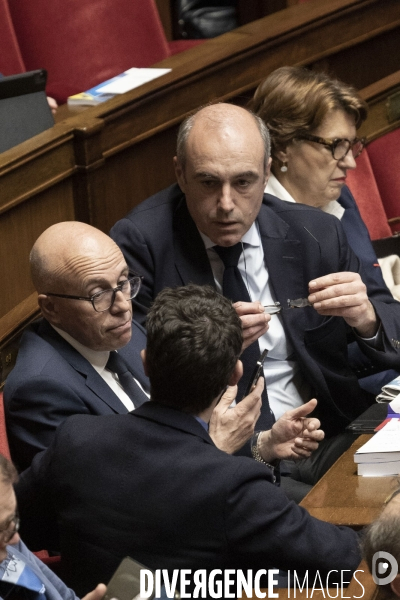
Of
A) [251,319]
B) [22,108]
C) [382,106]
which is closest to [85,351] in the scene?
[251,319]

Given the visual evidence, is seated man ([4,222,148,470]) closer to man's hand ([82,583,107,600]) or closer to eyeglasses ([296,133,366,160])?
man's hand ([82,583,107,600])

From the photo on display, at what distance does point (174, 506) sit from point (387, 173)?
7.26 ft

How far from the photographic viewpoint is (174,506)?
1.45 m

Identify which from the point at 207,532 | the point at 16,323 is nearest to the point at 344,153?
the point at 16,323

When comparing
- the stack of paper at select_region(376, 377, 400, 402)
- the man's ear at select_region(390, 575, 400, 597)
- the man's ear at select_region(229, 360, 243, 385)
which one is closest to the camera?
the man's ear at select_region(390, 575, 400, 597)

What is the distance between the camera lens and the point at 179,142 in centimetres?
234

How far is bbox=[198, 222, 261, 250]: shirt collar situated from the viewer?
2.31 metres

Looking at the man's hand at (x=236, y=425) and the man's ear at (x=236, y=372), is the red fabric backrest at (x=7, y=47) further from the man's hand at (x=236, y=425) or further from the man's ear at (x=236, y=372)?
the man's ear at (x=236, y=372)

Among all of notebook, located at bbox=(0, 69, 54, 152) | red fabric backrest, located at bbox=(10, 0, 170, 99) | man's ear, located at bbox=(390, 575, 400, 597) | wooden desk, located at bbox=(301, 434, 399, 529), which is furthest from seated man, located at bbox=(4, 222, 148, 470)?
red fabric backrest, located at bbox=(10, 0, 170, 99)

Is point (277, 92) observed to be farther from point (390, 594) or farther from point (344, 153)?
point (390, 594)

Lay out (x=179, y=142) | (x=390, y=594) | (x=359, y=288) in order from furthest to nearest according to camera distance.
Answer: (x=179, y=142) < (x=359, y=288) < (x=390, y=594)

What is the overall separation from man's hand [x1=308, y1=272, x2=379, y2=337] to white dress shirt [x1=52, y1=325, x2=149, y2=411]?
0.44m

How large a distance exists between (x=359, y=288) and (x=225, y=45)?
135 cm

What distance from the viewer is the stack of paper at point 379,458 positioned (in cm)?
178
